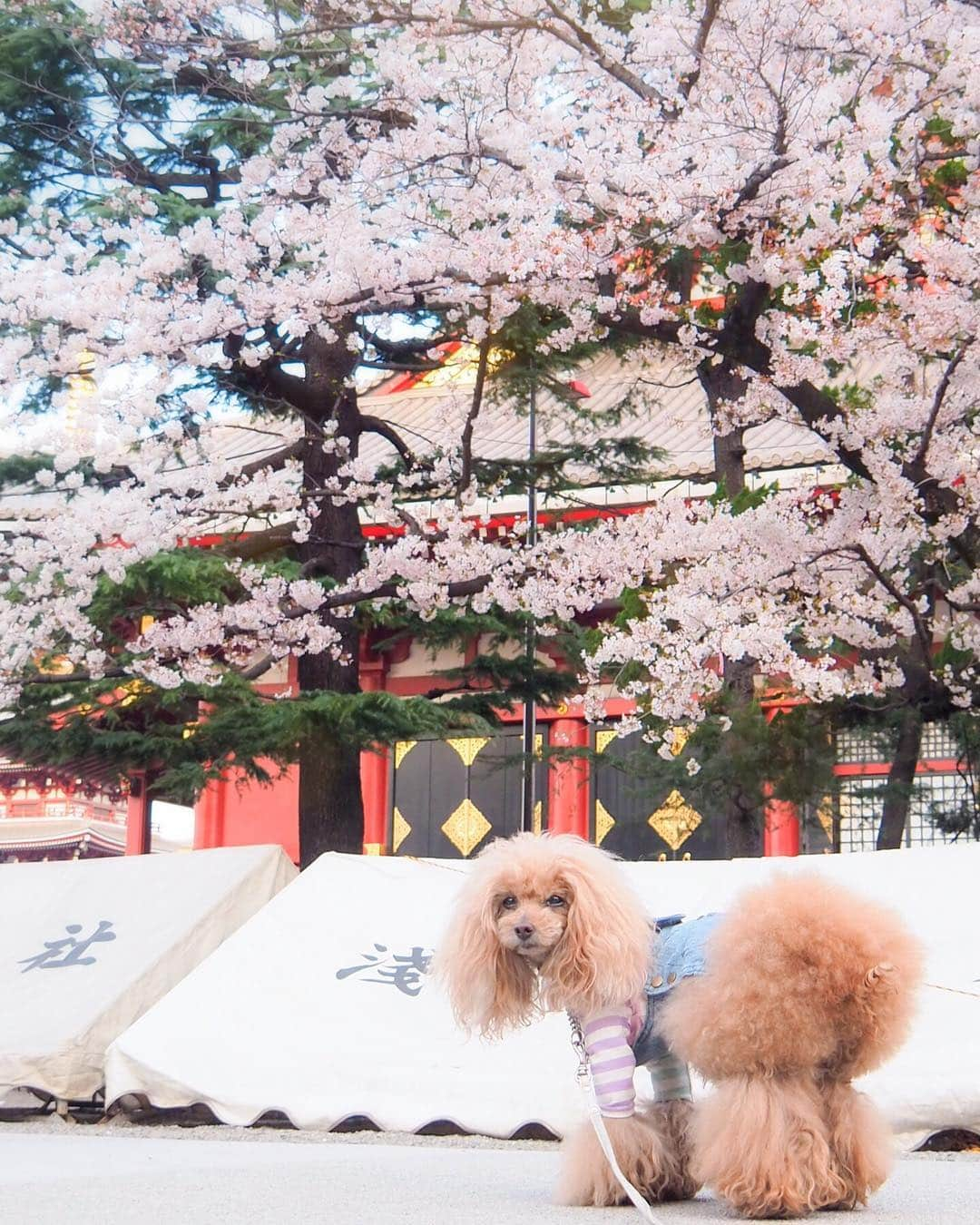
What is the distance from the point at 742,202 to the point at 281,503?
4.03m

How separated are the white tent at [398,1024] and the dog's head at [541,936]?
170cm

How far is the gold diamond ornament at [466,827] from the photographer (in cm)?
1362

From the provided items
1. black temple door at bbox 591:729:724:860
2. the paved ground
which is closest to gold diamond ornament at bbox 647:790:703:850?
black temple door at bbox 591:729:724:860

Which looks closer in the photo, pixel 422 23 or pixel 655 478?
pixel 422 23

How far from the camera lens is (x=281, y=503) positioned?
10.3 metres

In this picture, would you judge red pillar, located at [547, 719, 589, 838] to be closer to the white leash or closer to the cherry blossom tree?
the cherry blossom tree

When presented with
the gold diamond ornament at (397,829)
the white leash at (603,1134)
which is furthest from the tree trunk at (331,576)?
the white leash at (603,1134)

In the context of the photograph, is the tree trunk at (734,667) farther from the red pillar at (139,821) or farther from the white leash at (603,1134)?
the red pillar at (139,821)

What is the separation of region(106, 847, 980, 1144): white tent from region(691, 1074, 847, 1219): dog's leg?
1.99 metres

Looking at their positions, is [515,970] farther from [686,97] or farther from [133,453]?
[133,453]

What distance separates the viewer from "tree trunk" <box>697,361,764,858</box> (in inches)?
367

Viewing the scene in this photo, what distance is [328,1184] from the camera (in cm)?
371

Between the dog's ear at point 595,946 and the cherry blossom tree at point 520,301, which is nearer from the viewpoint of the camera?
the dog's ear at point 595,946

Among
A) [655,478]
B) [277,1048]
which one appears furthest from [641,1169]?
[655,478]
